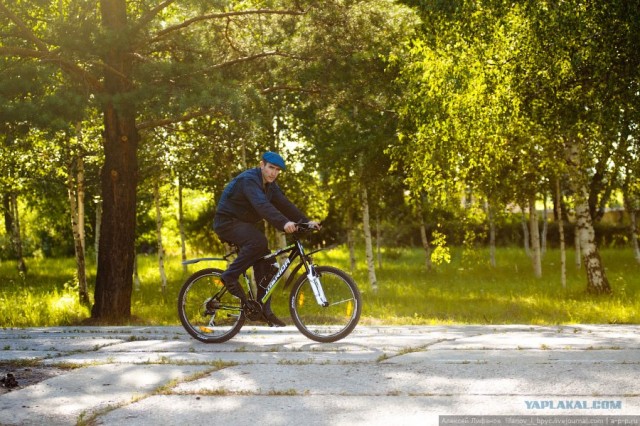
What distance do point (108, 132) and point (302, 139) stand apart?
966 centimetres

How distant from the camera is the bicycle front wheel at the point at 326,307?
7.50 m

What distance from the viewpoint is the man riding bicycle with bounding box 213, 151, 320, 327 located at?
7570 mm

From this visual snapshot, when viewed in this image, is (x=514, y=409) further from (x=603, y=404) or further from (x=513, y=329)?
(x=513, y=329)

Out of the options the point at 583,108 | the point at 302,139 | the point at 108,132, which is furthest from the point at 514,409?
the point at 302,139

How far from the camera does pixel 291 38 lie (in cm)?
1411

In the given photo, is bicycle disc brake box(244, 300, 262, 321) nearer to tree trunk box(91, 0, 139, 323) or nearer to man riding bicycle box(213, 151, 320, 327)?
man riding bicycle box(213, 151, 320, 327)

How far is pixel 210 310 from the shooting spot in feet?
26.3

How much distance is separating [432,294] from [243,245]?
15376mm

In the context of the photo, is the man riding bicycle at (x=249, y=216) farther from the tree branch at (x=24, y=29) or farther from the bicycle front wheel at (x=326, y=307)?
the tree branch at (x=24, y=29)

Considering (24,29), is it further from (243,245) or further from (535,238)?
(535,238)

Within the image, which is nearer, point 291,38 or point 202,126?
point 291,38

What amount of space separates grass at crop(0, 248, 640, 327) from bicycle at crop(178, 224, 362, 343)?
19.3 feet

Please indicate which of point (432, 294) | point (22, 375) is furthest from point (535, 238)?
point (22, 375)

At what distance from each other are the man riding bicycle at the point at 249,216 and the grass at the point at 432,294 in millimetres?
6122
